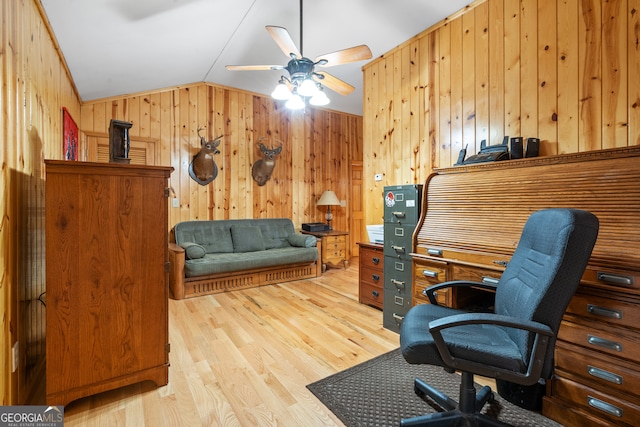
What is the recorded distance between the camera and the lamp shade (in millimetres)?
5492

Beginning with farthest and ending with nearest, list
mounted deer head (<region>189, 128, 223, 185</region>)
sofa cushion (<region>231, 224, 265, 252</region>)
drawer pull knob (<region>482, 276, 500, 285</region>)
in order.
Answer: sofa cushion (<region>231, 224, 265, 252</region>) → mounted deer head (<region>189, 128, 223, 185</region>) → drawer pull knob (<region>482, 276, 500, 285</region>)

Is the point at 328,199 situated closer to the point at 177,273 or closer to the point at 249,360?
the point at 177,273

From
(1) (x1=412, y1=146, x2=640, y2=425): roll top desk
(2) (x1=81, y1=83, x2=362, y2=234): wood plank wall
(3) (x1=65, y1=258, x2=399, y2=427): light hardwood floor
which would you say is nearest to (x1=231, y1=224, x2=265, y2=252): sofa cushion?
(2) (x1=81, y1=83, x2=362, y2=234): wood plank wall

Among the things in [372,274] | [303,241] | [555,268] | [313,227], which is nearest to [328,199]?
[313,227]

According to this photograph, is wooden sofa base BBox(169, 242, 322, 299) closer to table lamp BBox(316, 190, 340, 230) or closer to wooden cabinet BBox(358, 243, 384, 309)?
table lamp BBox(316, 190, 340, 230)

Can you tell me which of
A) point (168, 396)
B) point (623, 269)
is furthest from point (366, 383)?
point (623, 269)

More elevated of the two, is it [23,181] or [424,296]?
[23,181]

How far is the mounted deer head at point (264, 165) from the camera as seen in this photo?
16.4 feet

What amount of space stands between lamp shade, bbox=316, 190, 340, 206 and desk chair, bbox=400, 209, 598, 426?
4065 millimetres

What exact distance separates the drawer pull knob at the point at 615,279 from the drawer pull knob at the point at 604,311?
0.41 ft

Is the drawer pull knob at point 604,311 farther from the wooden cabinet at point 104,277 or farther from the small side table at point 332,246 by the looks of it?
the small side table at point 332,246

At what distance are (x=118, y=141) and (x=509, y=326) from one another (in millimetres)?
2280

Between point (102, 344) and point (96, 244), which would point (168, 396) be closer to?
point (102, 344)

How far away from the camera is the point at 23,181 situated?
5.54 ft
